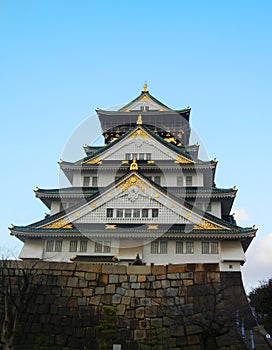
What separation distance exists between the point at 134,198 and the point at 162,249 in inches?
142

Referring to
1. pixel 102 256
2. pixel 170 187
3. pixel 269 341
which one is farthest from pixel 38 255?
pixel 269 341

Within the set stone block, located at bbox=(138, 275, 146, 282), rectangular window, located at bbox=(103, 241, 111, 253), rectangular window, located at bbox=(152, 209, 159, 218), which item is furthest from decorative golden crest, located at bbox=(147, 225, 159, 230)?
stone block, located at bbox=(138, 275, 146, 282)

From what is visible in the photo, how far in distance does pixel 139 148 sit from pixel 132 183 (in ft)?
20.7

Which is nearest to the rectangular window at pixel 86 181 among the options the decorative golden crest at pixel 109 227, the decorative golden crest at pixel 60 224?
the decorative golden crest at pixel 60 224

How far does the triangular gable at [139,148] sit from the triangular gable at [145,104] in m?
4.38

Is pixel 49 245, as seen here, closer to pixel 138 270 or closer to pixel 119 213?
pixel 119 213

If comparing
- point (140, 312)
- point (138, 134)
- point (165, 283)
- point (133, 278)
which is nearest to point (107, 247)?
point (138, 134)

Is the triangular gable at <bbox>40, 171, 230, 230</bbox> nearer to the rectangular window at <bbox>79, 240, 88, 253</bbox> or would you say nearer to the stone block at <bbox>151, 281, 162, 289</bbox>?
the rectangular window at <bbox>79, 240, 88, 253</bbox>

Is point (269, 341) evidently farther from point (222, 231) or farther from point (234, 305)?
point (222, 231)

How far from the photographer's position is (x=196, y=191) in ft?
99.5

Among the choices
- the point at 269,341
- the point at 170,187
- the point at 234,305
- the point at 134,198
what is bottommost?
the point at 269,341

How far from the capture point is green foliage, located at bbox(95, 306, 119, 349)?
14312mm

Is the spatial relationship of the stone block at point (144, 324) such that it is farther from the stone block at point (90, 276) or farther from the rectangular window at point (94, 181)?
the rectangular window at point (94, 181)

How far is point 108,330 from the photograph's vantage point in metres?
14.2
